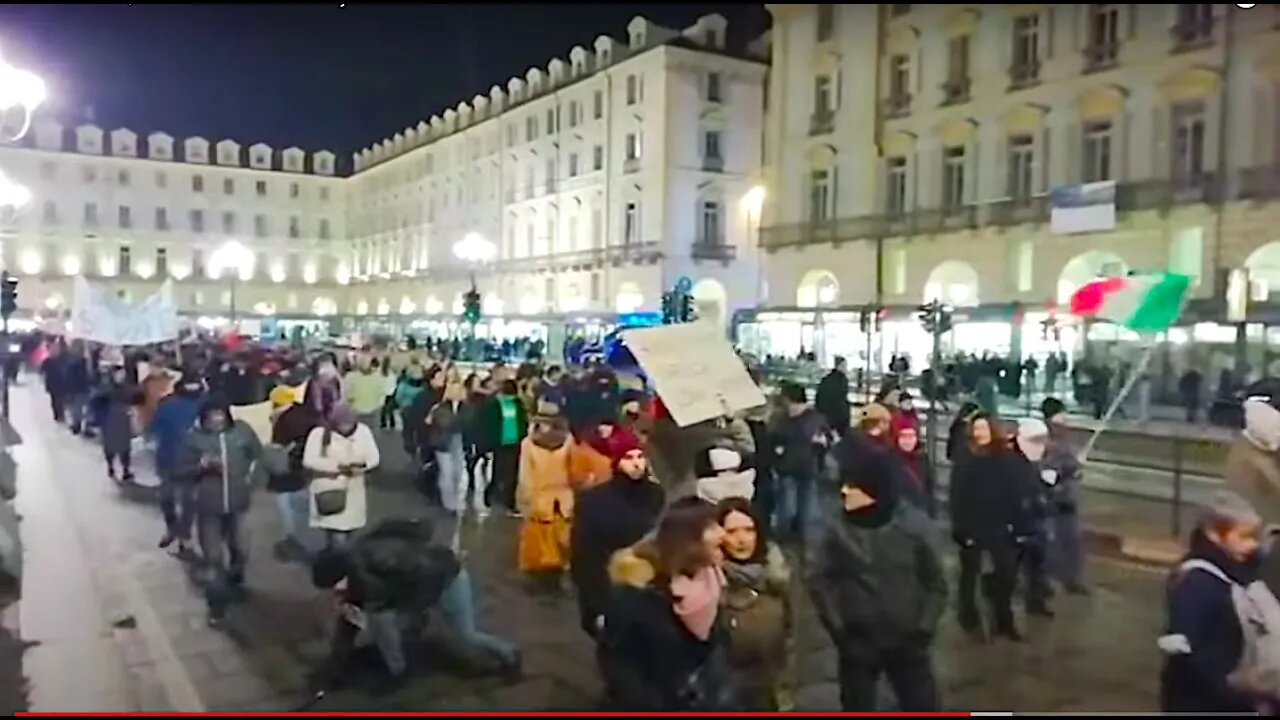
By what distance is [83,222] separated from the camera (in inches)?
3676

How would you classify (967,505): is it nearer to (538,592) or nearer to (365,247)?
(538,592)

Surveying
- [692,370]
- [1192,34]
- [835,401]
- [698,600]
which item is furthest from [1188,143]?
[698,600]

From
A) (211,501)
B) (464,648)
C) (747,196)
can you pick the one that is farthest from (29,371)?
(464,648)

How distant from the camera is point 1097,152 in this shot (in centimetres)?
3478

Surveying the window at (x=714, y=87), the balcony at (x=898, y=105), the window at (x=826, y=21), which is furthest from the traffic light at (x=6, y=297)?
the window at (x=714, y=87)

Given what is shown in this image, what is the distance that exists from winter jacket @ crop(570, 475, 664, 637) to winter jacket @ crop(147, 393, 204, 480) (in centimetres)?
564

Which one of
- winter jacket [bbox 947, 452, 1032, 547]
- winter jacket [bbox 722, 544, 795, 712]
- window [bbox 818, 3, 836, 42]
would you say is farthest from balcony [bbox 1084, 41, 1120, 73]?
winter jacket [bbox 722, 544, 795, 712]

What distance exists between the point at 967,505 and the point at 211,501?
5.68 metres

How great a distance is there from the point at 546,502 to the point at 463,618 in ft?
6.96

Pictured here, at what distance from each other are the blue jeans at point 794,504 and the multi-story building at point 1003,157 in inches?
638

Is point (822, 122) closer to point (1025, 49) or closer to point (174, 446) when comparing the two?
point (1025, 49)

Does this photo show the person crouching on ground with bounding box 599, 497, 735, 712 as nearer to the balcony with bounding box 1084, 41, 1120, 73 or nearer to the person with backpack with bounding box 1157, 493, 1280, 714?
the person with backpack with bounding box 1157, 493, 1280, 714

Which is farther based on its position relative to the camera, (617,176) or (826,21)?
(617,176)

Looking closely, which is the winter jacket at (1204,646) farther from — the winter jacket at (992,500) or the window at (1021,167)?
the window at (1021,167)
